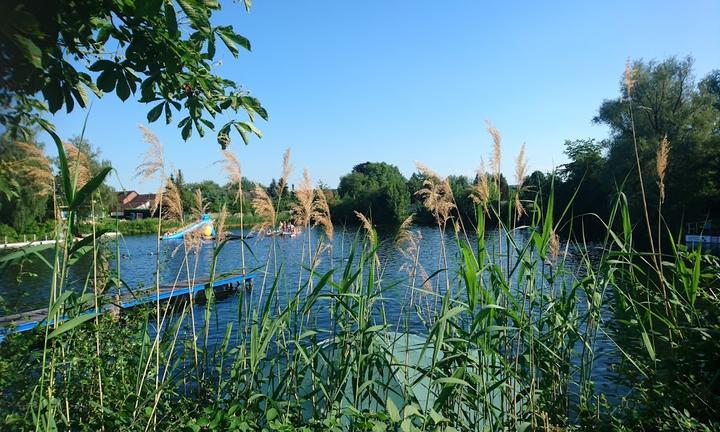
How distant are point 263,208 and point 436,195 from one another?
1.30 m

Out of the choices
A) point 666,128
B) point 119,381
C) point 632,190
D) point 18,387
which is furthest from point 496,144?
point 666,128

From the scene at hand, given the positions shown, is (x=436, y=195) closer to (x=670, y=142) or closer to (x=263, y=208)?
(x=263, y=208)

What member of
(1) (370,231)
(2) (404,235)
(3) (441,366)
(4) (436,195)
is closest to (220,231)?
(1) (370,231)

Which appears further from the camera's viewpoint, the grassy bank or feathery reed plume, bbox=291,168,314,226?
feathery reed plume, bbox=291,168,314,226

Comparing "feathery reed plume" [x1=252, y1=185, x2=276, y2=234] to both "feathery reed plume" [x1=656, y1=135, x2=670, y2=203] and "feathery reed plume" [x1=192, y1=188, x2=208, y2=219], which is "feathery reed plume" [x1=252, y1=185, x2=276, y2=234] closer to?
"feathery reed plume" [x1=192, y1=188, x2=208, y2=219]

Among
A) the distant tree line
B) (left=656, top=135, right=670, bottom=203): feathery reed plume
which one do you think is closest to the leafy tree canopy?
(left=656, top=135, right=670, bottom=203): feathery reed plume

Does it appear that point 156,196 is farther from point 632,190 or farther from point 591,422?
point 632,190

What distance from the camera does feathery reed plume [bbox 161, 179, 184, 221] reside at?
313 cm

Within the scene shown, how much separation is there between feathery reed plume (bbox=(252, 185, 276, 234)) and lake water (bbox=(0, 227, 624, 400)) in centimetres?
13

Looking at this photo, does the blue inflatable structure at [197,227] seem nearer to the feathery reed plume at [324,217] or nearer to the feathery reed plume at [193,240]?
the feathery reed plume at [193,240]

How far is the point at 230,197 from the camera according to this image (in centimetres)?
400

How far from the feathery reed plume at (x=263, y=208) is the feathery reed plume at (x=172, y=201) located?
0.52 meters

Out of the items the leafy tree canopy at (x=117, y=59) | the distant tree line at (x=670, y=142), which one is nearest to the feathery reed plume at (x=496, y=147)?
the leafy tree canopy at (x=117, y=59)

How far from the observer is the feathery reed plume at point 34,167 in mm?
1765
